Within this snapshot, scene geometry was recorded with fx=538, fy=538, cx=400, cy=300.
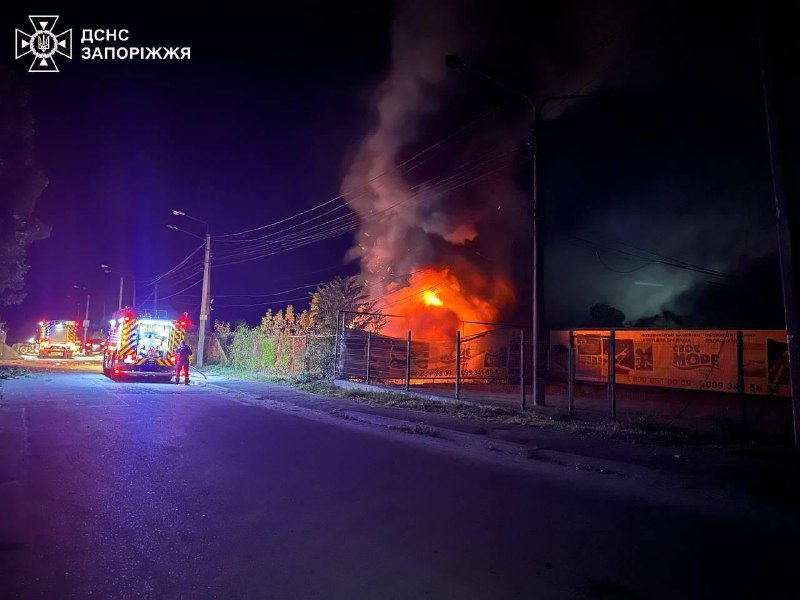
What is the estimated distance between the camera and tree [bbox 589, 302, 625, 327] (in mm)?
30891

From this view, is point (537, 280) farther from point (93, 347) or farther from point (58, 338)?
point (93, 347)

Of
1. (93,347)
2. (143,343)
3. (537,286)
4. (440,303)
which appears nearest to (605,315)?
(440,303)

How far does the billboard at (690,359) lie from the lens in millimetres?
15055

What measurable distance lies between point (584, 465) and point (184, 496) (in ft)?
17.5

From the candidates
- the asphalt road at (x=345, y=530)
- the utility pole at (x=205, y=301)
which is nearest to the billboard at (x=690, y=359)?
the asphalt road at (x=345, y=530)

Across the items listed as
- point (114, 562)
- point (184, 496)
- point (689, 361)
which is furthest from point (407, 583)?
point (689, 361)

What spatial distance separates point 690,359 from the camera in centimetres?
1700

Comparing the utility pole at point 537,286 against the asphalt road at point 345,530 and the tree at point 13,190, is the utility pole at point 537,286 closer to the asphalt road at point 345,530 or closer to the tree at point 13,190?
the asphalt road at point 345,530

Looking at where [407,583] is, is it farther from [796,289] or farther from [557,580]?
[796,289]

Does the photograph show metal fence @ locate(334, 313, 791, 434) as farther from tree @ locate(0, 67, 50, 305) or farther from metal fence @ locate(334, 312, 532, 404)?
tree @ locate(0, 67, 50, 305)

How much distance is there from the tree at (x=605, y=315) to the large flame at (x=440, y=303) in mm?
4950

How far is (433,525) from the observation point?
488cm

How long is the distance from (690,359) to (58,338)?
136ft

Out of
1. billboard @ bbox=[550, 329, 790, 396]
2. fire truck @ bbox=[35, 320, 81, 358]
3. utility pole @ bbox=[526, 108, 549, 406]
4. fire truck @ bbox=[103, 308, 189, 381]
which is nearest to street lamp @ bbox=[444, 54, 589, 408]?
utility pole @ bbox=[526, 108, 549, 406]
